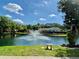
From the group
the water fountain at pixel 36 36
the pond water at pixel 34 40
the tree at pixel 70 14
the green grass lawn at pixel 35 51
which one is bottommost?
the green grass lawn at pixel 35 51

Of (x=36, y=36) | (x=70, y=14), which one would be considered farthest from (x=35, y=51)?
(x=70, y=14)

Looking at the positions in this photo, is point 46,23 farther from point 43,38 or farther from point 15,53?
point 15,53

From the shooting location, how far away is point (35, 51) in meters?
6.43

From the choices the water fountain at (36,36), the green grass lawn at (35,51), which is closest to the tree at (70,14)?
the green grass lawn at (35,51)

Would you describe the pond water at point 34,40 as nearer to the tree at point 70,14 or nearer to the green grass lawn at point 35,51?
the green grass lawn at point 35,51

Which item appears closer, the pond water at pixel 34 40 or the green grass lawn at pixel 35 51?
the green grass lawn at pixel 35 51

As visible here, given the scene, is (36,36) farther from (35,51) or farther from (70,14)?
(70,14)

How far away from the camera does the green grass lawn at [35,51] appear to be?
6.35 metres

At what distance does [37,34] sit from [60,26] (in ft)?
2.44

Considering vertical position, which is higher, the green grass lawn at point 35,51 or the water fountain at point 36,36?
the water fountain at point 36,36

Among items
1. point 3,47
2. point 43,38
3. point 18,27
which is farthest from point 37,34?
point 3,47

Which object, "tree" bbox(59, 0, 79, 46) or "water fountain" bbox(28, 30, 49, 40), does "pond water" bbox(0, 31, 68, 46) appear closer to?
"water fountain" bbox(28, 30, 49, 40)

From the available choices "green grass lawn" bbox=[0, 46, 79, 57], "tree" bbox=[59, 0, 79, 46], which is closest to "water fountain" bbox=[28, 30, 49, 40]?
"green grass lawn" bbox=[0, 46, 79, 57]

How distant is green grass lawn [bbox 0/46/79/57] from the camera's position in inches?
250
